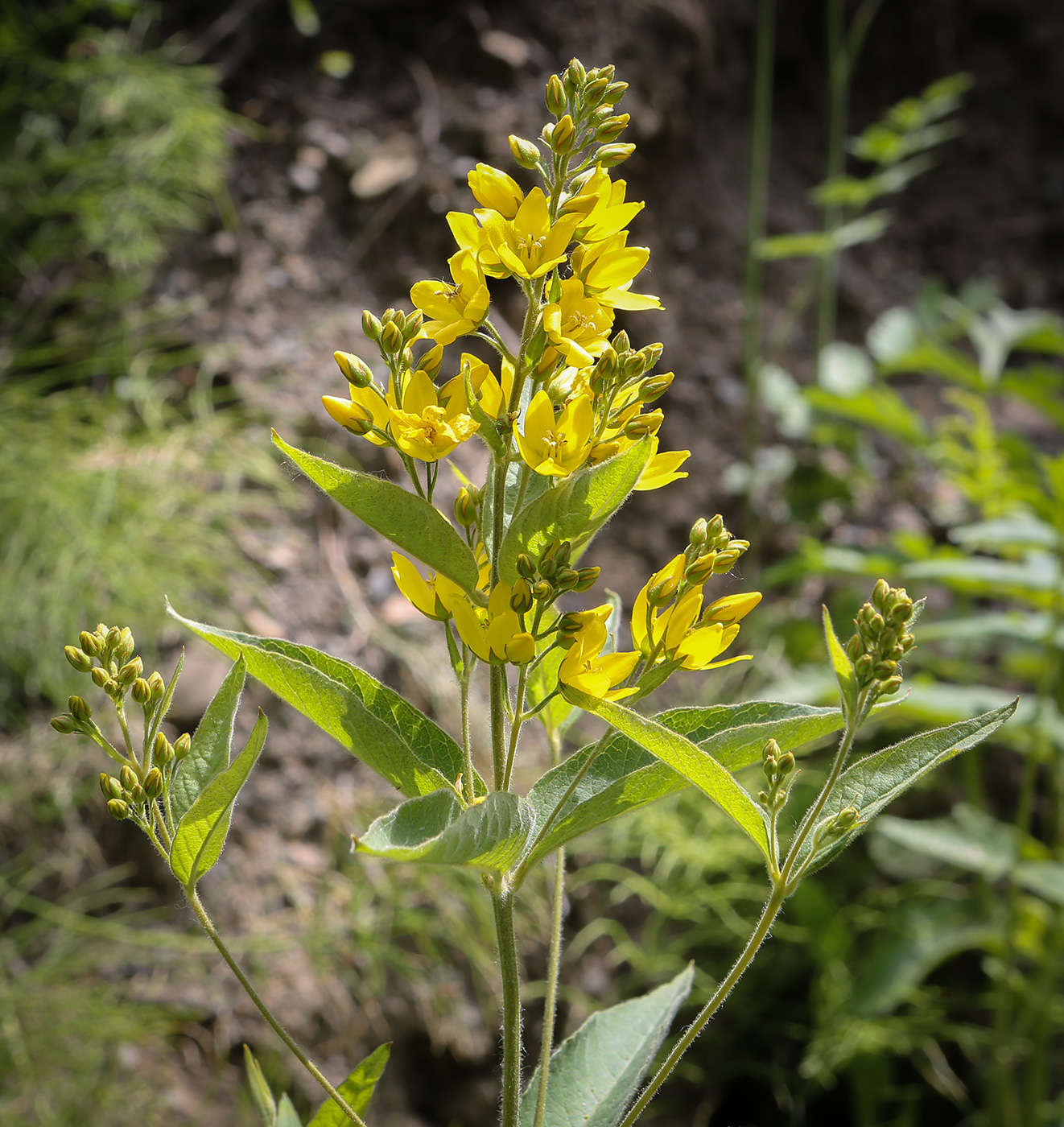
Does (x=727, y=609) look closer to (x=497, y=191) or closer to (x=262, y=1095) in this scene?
(x=497, y=191)

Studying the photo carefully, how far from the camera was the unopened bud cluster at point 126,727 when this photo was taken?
426mm

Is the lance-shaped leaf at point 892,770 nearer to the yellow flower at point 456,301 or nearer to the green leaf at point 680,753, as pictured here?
the green leaf at point 680,753

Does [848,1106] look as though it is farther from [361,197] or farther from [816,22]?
[816,22]

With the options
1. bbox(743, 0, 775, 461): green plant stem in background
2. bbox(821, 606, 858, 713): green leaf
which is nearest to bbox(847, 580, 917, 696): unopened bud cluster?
bbox(821, 606, 858, 713): green leaf

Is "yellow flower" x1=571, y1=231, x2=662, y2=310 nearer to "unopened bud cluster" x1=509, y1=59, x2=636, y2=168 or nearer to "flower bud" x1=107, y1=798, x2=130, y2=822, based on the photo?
"unopened bud cluster" x1=509, y1=59, x2=636, y2=168

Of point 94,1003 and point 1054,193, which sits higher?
point 1054,193

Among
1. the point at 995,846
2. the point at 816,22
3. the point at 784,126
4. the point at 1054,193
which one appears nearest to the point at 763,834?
A: the point at 995,846

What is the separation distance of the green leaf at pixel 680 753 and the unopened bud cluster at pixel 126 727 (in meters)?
0.19

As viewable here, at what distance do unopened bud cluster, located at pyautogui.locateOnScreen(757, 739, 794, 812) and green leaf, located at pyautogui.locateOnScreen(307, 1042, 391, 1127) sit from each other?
239mm

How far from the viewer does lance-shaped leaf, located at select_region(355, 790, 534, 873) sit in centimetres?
33

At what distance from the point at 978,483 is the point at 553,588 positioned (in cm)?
124

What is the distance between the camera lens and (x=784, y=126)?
2666 millimetres

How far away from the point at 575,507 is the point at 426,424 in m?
0.08

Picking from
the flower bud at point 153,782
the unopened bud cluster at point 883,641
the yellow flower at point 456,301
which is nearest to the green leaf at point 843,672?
the unopened bud cluster at point 883,641
